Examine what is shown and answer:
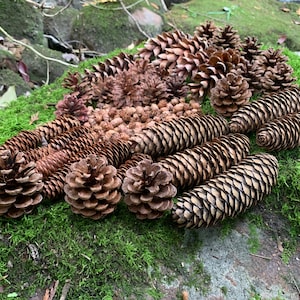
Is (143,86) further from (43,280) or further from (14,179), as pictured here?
(43,280)

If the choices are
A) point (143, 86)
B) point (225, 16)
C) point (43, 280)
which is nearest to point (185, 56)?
point (143, 86)

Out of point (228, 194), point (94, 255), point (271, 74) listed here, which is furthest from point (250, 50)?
point (94, 255)

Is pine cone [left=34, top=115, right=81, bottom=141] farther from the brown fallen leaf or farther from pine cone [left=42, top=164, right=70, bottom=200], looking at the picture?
the brown fallen leaf

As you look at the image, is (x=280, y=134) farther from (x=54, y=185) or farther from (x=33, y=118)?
(x=33, y=118)

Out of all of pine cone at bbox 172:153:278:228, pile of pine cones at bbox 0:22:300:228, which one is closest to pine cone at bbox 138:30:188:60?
pile of pine cones at bbox 0:22:300:228

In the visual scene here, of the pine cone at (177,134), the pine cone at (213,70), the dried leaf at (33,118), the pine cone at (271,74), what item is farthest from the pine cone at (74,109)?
the pine cone at (271,74)

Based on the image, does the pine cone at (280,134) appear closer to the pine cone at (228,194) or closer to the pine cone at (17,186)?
the pine cone at (228,194)

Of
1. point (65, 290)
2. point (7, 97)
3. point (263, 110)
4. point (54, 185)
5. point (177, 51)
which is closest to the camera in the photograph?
point (65, 290)
